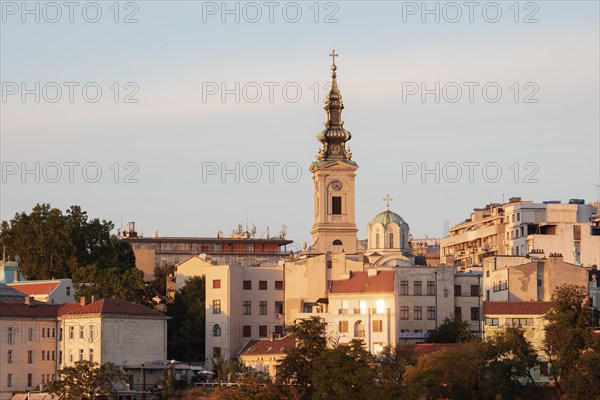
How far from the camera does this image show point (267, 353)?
134 m

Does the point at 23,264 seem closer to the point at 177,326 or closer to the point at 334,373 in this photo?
the point at 177,326

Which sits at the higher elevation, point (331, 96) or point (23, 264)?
point (331, 96)

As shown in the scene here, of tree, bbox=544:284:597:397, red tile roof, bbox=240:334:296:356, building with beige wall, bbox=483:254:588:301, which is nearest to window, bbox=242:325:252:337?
red tile roof, bbox=240:334:296:356

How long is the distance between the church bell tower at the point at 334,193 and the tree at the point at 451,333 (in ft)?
121

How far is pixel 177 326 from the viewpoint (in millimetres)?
146375

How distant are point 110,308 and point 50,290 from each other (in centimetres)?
1192

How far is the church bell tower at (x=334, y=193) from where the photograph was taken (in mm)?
168625

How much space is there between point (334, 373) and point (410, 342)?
16.3 meters

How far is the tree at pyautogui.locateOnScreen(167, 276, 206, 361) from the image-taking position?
143375mm

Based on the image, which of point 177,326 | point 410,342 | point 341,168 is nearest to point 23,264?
point 177,326

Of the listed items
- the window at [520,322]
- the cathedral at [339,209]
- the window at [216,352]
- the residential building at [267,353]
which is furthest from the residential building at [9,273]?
the window at [520,322]

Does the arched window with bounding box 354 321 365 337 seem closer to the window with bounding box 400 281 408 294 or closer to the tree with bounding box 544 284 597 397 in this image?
the window with bounding box 400 281 408 294

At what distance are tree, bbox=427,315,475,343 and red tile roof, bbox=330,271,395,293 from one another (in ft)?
15.2

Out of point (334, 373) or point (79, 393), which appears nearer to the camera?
point (334, 373)
